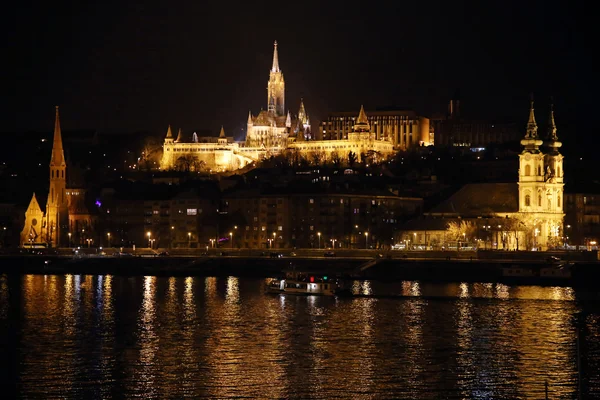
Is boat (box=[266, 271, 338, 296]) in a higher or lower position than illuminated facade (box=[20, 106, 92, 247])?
lower

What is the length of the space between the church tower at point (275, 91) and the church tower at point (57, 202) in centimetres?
8604

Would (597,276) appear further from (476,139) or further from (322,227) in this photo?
(476,139)

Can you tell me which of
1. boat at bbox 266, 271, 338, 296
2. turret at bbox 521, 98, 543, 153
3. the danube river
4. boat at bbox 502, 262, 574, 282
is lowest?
the danube river

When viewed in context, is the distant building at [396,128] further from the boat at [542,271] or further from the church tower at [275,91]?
the boat at [542,271]

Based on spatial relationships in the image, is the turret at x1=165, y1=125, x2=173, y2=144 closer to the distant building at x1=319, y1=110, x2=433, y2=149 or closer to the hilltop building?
the distant building at x1=319, y1=110, x2=433, y2=149

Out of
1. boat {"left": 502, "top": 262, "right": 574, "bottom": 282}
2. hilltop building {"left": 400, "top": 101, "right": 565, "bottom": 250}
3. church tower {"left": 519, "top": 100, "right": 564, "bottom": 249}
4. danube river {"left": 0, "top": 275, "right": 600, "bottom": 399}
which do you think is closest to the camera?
danube river {"left": 0, "top": 275, "right": 600, "bottom": 399}

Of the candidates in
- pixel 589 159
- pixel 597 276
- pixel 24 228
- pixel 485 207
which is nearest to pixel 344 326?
pixel 597 276

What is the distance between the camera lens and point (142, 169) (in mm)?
169250

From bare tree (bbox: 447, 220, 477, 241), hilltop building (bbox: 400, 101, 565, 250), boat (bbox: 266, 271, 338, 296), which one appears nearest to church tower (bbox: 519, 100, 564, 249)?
hilltop building (bbox: 400, 101, 565, 250)

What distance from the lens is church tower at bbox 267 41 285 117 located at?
189600 millimetres

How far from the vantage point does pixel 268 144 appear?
17988 cm

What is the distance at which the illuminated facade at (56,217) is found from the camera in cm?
10181

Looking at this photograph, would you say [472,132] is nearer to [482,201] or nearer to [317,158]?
[317,158]

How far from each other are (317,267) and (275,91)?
117169mm
